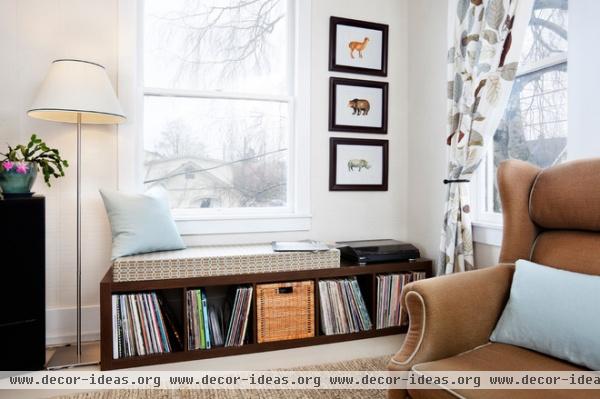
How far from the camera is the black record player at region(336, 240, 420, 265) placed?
261 cm

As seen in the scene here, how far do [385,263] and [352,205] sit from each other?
0.55m

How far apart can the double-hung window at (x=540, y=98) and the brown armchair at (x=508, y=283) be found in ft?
1.52

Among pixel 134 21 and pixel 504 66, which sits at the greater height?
pixel 134 21

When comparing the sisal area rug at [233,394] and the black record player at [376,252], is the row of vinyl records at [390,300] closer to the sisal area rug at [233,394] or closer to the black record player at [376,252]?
the black record player at [376,252]

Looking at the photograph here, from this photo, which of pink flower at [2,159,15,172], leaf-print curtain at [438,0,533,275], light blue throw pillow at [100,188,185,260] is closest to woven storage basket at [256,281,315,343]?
light blue throw pillow at [100,188,185,260]

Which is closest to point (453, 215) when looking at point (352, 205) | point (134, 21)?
point (352, 205)

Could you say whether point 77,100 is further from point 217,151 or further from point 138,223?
point 217,151

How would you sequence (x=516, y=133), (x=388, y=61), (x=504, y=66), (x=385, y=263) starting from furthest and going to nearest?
(x=388, y=61) → (x=385, y=263) → (x=516, y=133) → (x=504, y=66)

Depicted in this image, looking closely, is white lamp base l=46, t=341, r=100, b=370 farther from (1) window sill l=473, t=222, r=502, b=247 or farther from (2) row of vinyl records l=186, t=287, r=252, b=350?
(1) window sill l=473, t=222, r=502, b=247

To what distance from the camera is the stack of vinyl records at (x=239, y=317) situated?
7.60ft

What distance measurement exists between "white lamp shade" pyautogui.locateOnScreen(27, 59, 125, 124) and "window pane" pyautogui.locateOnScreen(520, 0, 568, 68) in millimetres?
2270

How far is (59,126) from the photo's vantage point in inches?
94.9

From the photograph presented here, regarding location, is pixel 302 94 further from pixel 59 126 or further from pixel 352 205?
pixel 59 126

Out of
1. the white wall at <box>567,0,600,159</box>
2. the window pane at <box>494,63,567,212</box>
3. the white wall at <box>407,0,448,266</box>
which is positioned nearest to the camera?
Answer: the white wall at <box>567,0,600,159</box>
